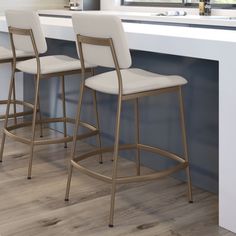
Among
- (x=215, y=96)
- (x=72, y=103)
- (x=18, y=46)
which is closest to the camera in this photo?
(x=215, y=96)

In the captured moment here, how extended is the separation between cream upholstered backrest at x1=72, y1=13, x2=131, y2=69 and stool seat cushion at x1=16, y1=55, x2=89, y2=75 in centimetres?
49

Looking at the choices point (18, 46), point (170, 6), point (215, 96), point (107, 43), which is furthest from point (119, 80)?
point (170, 6)

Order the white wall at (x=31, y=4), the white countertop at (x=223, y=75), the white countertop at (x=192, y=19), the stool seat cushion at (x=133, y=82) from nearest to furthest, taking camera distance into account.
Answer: the white countertop at (x=223, y=75) < the stool seat cushion at (x=133, y=82) < the white countertop at (x=192, y=19) < the white wall at (x=31, y=4)

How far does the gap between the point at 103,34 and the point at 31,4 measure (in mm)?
3269

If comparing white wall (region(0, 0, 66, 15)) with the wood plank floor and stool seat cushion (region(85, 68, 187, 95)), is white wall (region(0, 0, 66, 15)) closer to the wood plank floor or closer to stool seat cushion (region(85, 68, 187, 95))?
the wood plank floor

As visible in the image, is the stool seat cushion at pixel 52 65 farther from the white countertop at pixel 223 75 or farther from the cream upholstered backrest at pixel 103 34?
the white countertop at pixel 223 75

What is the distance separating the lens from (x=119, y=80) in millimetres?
2215

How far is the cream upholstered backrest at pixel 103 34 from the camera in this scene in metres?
2.17

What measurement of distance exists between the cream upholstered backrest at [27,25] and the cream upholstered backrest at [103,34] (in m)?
0.48

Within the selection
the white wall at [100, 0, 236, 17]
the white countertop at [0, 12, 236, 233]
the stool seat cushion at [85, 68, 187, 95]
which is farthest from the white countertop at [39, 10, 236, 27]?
the stool seat cushion at [85, 68, 187, 95]

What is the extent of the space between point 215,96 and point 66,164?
1110 mm

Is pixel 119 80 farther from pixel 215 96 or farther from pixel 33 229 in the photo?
pixel 33 229

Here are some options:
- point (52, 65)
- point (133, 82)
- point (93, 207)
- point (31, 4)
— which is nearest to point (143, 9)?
point (31, 4)

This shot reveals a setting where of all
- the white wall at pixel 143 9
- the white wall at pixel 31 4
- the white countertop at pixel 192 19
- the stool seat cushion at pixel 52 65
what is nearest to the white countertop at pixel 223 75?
the stool seat cushion at pixel 52 65
